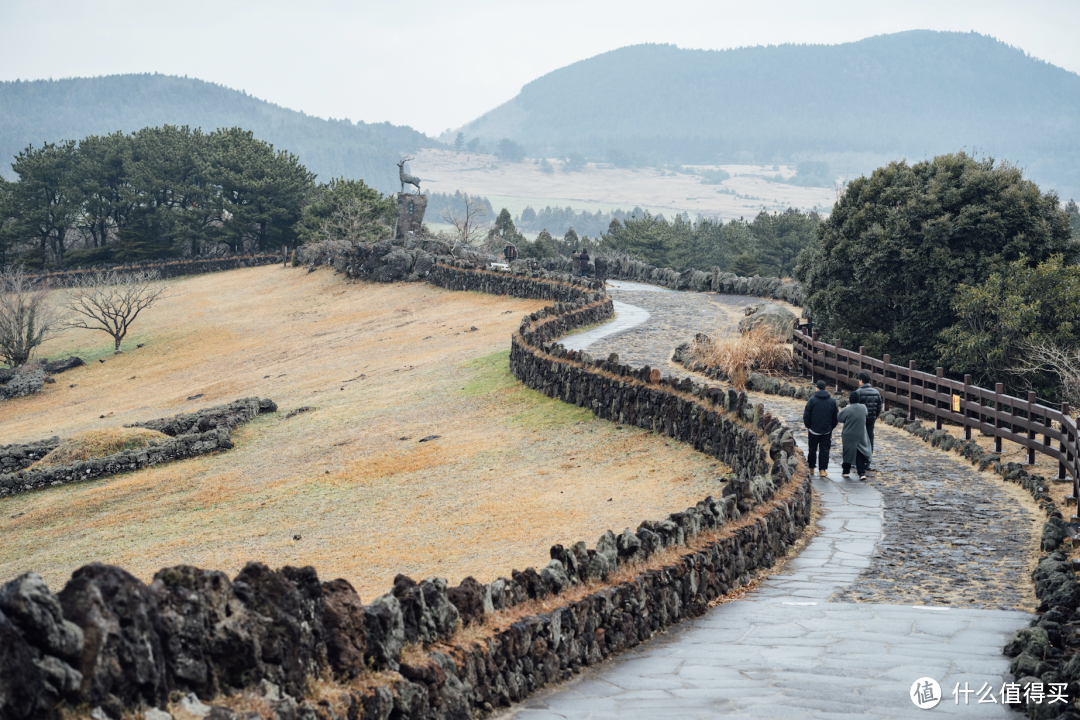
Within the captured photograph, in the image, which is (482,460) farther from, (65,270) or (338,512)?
(65,270)

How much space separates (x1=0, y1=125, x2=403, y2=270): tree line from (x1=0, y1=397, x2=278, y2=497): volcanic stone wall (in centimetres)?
4145

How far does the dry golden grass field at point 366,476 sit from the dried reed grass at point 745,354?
4.09 m

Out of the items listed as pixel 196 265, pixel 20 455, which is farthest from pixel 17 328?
pixel 196 265

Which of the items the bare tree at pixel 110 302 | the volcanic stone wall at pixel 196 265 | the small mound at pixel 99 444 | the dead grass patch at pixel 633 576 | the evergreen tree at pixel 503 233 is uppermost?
the evergreen tree at pixel 503 233

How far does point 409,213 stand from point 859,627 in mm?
53010

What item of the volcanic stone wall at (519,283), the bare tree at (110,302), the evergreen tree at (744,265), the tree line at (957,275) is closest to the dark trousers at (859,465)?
the tree line at (957,275)

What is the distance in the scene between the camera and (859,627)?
829 centimetres

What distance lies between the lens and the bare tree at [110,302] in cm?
4547

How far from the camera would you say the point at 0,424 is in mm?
32812

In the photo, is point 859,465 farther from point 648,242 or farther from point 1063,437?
point 648,242

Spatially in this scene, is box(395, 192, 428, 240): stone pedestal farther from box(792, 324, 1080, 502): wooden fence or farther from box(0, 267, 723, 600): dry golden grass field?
box(792, 324, 1080, 502): wooden fence

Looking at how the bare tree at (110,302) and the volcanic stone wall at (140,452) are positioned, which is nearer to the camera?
the volcanic stone wall at (140,452)

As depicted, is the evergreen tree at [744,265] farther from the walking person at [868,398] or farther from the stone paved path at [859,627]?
the stone paved path at [859,627]

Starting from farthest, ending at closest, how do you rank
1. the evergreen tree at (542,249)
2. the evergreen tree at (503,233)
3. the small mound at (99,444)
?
the evergreen tree at (503,233) < the evergreen tree at (542,249) < the small mound at (99,444)
